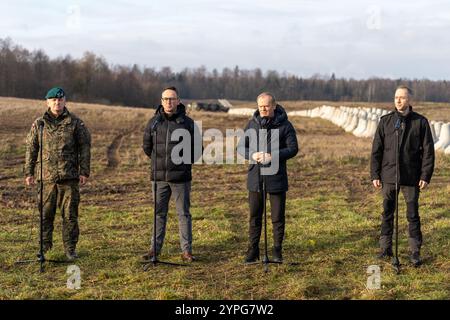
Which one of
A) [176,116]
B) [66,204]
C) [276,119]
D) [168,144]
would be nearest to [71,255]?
[66,204]

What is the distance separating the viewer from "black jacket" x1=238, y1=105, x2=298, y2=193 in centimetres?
790

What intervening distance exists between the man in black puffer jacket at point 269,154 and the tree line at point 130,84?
53.6m

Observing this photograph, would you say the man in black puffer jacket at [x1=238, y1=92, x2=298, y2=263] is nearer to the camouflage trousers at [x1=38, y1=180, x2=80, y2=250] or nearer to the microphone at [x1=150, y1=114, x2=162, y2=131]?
the microphone at [x1=150, y1=114, x2=162, y2=131]

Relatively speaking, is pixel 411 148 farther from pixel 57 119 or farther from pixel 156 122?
pixel 57 119

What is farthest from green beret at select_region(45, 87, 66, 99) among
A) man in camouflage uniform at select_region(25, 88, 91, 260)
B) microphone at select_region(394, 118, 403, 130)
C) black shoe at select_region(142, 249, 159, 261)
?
microphone at select_region(394, 118, 403, 130)

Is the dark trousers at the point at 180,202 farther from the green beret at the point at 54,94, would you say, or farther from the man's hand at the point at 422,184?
the man's hand at the point at 422,184

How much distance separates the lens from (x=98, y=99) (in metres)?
82.1

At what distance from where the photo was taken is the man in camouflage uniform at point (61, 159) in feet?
27.2

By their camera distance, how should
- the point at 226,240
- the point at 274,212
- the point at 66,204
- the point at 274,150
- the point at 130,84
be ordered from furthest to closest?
the point at 130,84 < the point at 226,240 < the point at 66,204 < the point at 274,212 < the point at 274,150

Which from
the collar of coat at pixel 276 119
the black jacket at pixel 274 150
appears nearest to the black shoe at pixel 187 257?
the black jacket at pixel 274 150

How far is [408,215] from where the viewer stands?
26.8 ft

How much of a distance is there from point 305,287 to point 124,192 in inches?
330

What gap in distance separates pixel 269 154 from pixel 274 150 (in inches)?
3.8
